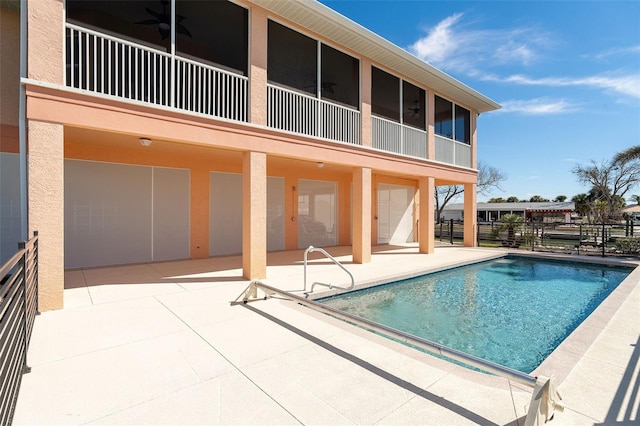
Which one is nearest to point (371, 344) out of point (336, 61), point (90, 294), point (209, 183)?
point (90, 294)

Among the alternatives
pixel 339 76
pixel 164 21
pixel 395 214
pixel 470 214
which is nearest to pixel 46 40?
pixel 164 21

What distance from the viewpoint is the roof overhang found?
7414 mm

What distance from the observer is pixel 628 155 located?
22.3 m

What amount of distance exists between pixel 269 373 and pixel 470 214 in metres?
13.9

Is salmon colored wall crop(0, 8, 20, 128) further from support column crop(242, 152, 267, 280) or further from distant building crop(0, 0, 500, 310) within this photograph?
support column crop(242, 152, 267, 280)

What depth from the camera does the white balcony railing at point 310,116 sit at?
7984 mm

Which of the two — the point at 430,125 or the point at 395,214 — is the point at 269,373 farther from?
the point at 395,214

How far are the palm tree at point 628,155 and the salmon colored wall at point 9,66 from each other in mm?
32087

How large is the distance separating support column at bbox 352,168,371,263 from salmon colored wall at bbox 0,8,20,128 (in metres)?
8.70

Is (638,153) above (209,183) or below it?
above

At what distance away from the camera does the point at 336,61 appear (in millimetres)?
10289

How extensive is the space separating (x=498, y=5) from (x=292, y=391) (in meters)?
13.0

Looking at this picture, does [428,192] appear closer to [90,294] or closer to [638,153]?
[90,294]

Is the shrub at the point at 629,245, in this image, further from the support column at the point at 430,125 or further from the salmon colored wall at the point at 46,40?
the salmon colored wall at the point at 46,40
